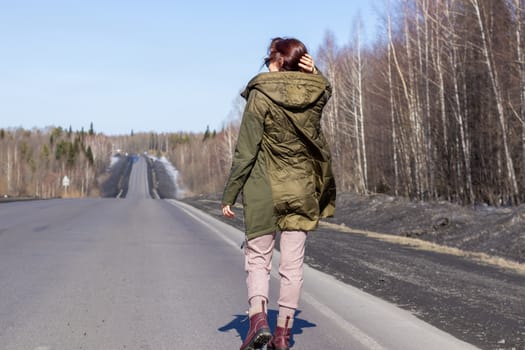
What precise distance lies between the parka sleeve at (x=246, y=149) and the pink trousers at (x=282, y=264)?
1.21ft

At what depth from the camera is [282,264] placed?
4625 mm

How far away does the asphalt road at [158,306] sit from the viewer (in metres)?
5.30

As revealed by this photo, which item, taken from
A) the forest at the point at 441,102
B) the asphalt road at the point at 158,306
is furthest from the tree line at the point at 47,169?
the asphalt road at the point at 158,306

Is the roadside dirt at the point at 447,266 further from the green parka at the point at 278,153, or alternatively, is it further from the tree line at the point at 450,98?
the tree line at the point at 450,98

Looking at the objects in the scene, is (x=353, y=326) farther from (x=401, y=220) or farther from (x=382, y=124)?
(x=382, y=124)

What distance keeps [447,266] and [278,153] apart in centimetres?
753

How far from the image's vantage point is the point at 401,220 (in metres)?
22.0

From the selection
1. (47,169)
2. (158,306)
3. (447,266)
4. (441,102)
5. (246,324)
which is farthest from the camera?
(47,169)

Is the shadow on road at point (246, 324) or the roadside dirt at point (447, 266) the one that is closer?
the shadow on road at point (246, 324)

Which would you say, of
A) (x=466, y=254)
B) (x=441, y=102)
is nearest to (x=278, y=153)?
(x=466, y=254)

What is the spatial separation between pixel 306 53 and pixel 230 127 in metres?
70.7

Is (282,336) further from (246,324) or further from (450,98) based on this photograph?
(450,98)

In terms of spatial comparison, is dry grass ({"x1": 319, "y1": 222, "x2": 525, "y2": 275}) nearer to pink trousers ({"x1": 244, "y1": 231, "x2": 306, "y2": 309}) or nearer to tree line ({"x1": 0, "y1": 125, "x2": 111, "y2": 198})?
pink trousers ({"x1": 244, "y1": 231, "x2": 306, "y2": 309})

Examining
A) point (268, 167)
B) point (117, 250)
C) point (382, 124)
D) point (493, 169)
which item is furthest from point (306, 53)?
point (382, 124)
